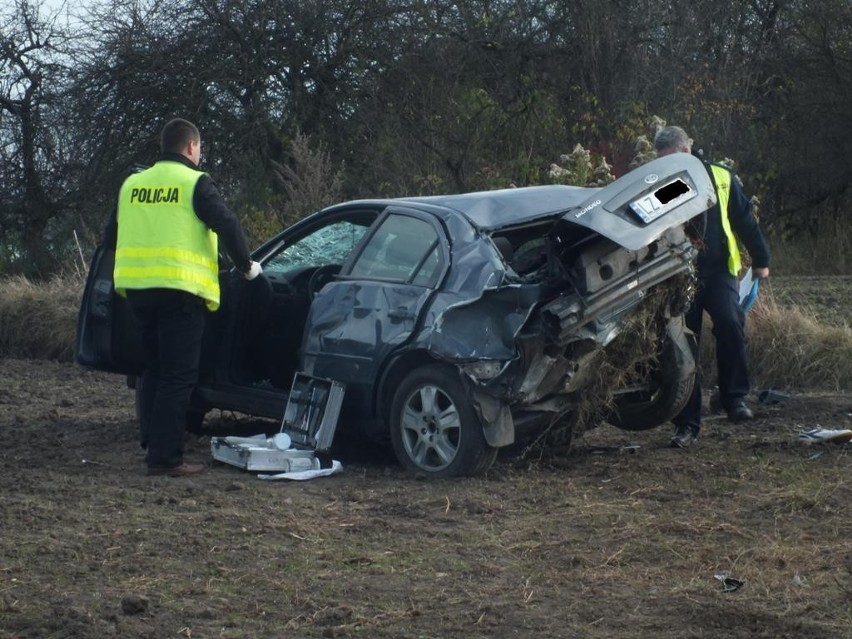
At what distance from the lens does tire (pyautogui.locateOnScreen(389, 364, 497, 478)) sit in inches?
309

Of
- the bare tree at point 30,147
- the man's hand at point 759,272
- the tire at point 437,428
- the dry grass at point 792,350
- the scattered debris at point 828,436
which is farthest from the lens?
the bare tree at point 30,147

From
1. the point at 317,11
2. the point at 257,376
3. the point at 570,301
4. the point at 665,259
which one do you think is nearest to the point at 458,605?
the point at 570,301

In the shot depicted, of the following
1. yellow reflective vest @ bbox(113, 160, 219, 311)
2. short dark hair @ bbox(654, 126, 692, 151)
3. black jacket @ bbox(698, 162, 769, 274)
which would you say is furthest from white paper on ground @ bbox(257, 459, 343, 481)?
short dark hair @ bbox(654, 126, 692, 151)

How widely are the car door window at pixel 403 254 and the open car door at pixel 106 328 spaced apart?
1.39 m

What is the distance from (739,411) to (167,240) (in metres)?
3.97

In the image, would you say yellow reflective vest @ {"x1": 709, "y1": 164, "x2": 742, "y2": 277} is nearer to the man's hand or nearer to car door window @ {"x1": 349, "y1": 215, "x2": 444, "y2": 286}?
the man's hand

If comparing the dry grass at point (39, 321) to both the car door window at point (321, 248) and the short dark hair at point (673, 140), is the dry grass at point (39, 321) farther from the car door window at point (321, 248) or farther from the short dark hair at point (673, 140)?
the short dark hair at point (673, 140)

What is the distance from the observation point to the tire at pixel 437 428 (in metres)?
7.84

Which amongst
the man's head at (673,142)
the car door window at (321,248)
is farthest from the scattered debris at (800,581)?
the car door window at (321,248)

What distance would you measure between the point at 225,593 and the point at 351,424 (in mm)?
2857

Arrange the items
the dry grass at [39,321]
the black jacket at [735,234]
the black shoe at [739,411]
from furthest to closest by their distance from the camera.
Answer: the dry grass at [39,321], the black shoe at [739,411], the black jacket at [735,234]

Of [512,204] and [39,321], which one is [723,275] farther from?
[39,321]

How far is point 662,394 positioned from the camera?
8.76m

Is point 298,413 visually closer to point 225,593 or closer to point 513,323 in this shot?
point 513,323
